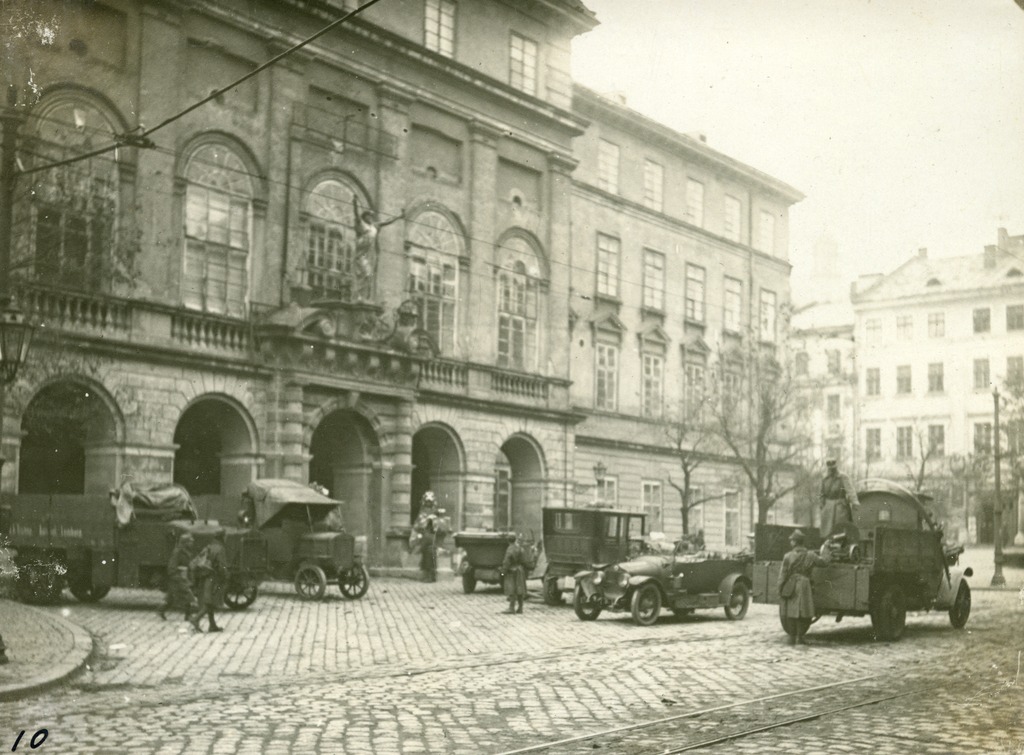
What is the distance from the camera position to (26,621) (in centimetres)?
1695

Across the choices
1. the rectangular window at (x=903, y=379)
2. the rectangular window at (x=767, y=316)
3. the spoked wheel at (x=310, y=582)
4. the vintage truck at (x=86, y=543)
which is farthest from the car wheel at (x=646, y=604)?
the rectangular window at (x=903, y=379)

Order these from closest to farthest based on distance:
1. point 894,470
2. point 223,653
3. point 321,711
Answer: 1. point 321,711
2. point 223,653
3. point 894,470

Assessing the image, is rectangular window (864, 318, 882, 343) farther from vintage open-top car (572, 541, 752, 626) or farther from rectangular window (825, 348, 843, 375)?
vintage open-top car (572, 541, 752, 626)

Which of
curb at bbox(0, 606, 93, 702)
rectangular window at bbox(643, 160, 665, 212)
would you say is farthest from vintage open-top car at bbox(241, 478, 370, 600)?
rectangular window at bbox(643, 160, 665, 212)

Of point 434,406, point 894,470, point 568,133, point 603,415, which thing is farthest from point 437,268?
point 894,470

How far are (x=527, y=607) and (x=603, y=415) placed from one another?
1759 centimetres

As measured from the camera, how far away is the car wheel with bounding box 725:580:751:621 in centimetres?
2244

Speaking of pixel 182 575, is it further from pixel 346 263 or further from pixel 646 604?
pixel 346 263

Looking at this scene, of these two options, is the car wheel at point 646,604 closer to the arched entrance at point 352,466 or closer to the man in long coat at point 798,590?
the man in long coat at point 798,590

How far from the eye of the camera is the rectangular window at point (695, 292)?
151 ft

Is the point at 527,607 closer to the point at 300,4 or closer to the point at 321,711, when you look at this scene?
the point at 321,711

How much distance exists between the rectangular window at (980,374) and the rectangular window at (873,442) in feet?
26.2

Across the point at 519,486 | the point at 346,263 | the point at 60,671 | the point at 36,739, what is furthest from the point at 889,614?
the point at 519,486

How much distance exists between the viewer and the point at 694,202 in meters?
46.8
